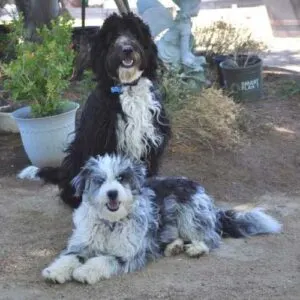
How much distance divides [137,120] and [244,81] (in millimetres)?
3478

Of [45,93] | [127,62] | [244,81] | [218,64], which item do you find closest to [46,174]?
A: [45,93]

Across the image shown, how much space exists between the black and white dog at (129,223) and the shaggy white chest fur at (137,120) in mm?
377

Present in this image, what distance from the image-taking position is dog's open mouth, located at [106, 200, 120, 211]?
3811mm

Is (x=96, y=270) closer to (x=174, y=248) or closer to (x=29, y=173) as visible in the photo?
(x=174, y=248)

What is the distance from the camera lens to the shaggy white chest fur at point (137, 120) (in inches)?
182

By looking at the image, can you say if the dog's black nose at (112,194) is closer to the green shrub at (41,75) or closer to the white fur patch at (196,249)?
the white fur patch at (196,249)

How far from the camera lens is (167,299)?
3.67 meters

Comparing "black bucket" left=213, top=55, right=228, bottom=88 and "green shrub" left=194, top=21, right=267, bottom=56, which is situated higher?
"green shrub" left=194, top=21, right=267, bottom=56

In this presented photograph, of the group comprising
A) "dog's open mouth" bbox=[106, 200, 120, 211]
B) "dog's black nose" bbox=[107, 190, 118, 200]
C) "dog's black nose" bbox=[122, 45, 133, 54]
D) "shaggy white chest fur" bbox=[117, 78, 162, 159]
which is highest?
"dog's black nose" bbox=[122, 45, 133, 54]

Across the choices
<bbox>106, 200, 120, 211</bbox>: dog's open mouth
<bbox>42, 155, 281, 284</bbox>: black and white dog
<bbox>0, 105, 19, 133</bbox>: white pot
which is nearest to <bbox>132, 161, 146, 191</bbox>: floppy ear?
<bbox>42, 155, 281, 284</bbox>: black and white dog

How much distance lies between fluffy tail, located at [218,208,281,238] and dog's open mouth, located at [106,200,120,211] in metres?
0.95

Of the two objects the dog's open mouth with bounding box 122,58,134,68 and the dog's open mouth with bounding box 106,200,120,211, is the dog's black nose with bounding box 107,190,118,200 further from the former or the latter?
the dog's open mouth with bounding box 122,58,134,68

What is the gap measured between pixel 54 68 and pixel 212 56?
11.9ft

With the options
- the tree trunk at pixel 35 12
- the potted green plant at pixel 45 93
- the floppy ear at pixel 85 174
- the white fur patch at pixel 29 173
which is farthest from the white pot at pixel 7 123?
the floppy ear at pixel 85 174
